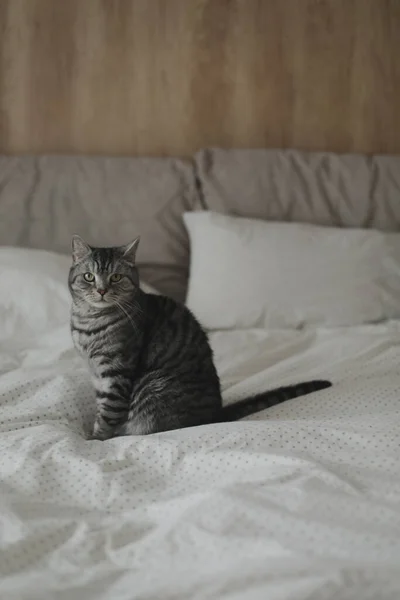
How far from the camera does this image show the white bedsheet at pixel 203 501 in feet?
2.63

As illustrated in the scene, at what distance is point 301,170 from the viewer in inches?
88.4

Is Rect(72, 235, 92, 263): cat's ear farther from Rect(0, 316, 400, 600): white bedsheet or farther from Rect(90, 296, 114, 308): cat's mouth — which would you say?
Rect(0, 316, 400, 600): white bedsheet

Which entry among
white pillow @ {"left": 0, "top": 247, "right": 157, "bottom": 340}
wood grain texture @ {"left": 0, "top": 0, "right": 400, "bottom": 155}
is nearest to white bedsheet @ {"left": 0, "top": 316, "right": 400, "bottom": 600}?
white pillow @ {"left": 0, "top": 247, "right": 157, "bottom": 340}

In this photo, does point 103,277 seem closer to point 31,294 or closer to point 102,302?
point 102,302

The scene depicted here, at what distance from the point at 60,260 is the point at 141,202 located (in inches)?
14.3

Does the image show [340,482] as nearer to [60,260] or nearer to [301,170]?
[60,260]

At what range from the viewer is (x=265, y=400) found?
1434mm

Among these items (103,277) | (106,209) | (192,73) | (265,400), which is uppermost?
(192,73)

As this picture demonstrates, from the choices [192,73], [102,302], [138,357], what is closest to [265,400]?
[138,357]

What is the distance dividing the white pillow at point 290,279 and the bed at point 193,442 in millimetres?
52

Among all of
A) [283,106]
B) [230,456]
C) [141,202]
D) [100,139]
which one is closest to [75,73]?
[100,139]

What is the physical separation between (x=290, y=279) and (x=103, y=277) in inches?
29.4

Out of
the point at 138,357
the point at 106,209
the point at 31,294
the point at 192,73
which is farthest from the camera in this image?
the point at 192,73

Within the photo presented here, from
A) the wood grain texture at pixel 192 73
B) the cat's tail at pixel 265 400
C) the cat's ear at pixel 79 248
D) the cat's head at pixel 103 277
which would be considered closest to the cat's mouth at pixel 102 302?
the cat's head at pixel 103 277
